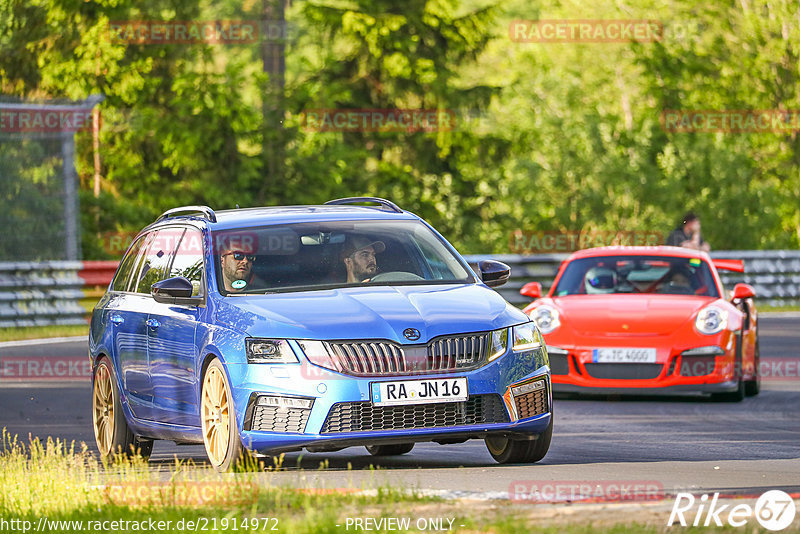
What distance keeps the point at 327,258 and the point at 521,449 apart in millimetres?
1645

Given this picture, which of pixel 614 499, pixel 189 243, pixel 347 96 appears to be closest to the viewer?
pixel 614 499

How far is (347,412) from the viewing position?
879 centimetres

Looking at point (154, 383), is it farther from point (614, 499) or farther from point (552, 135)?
point (552, 135)

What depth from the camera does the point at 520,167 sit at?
140ft

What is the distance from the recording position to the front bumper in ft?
28.8

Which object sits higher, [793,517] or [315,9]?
[315,9]

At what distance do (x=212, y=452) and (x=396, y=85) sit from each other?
109 feet

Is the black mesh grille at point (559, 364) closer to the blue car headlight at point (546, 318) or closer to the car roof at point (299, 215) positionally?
the blue car headlight at point (546, 318)

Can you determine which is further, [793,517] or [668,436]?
[668,436]

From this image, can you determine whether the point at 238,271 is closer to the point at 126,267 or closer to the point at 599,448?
the point at 126,267

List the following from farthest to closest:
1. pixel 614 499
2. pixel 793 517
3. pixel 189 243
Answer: pixel 189 243, pixel 614 499, pixel 793 517

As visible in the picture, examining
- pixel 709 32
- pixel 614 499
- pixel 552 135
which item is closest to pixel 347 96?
pixel 552 135
